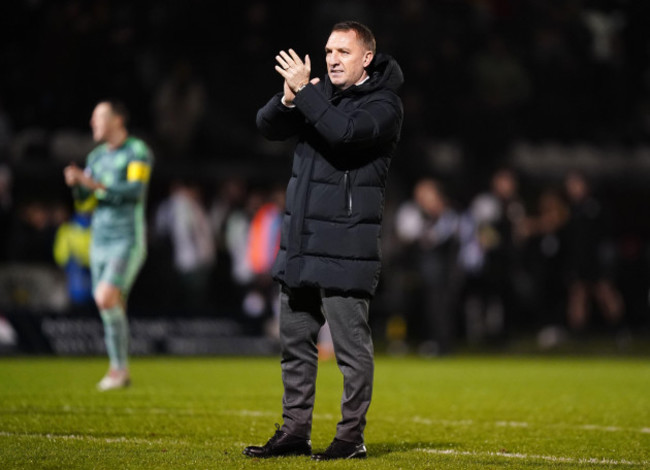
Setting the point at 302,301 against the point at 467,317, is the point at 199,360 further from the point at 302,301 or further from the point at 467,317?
the point at 302,301

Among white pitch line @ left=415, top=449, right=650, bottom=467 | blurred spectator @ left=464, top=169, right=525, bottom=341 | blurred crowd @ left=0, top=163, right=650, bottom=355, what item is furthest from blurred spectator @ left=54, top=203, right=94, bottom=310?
white pitch line @ left=415, top=449, right=650, bottom=467

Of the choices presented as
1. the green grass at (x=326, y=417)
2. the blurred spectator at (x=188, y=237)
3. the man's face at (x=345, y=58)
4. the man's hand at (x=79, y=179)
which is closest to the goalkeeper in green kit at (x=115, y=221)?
the man's hand at (x=79, y=179)

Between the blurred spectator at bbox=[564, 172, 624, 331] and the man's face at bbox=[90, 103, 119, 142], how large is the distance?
9278 millimetres

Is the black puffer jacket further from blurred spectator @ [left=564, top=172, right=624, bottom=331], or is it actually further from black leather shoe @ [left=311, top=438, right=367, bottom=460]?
blurred spectator @ [left=564, top=172, right=624, bottom=331]

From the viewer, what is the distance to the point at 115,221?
10203 millimetres

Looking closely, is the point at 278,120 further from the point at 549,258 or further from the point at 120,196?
the point at 549,258

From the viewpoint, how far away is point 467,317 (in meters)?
19.3

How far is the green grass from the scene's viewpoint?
5.96 metres

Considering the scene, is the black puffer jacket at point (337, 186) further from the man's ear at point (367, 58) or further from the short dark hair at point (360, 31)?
the short dark hair at point (360, 31)

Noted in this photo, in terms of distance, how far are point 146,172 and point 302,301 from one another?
4537mm

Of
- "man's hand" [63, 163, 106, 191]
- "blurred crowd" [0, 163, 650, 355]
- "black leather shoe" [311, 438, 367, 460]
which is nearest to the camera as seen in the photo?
"black leather shoe" [311, 438, 367, 460]

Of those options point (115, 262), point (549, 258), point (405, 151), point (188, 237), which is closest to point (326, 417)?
point (115, 262)

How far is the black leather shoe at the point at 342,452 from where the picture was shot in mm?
5828

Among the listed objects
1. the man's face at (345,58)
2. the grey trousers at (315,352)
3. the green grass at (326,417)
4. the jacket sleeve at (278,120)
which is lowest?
the green grass at (326,417)
